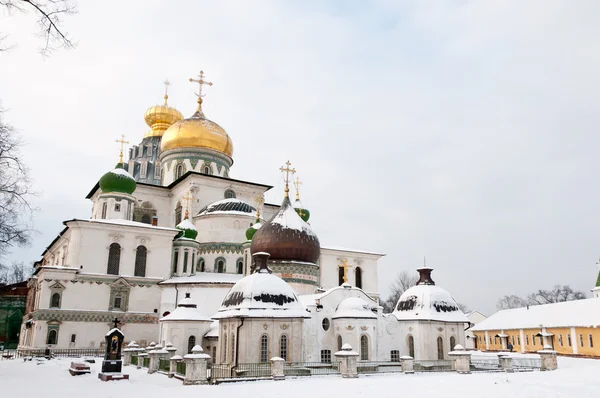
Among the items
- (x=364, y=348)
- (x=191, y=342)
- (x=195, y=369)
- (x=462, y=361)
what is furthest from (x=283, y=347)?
(x=462, y=361)

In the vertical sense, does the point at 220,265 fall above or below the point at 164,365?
above

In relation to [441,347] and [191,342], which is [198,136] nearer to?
[191,342]

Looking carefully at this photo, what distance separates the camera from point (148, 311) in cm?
3244

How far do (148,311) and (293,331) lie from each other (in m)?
15.0

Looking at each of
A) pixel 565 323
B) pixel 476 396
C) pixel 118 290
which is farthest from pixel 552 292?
pixel 476 396

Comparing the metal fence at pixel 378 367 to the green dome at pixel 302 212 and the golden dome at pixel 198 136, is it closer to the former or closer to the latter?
the green dome at pixel 302 212

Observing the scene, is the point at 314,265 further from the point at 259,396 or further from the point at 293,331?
the point at 259,396

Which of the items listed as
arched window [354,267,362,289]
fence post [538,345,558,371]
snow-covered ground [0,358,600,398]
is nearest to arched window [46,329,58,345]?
snow-covered ground [0,358,600,398]

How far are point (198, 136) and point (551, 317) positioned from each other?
102ft

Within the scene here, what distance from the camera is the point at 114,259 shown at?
32.9 meters

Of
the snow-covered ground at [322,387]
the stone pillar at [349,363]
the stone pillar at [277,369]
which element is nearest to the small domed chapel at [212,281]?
the stone pillar at [277,369]

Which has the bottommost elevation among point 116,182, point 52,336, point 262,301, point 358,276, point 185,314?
point 52,336

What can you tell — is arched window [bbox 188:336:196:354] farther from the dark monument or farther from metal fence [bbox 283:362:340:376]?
metal fence [bbox 283:362:340:376]

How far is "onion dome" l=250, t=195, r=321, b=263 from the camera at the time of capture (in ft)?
85.6
